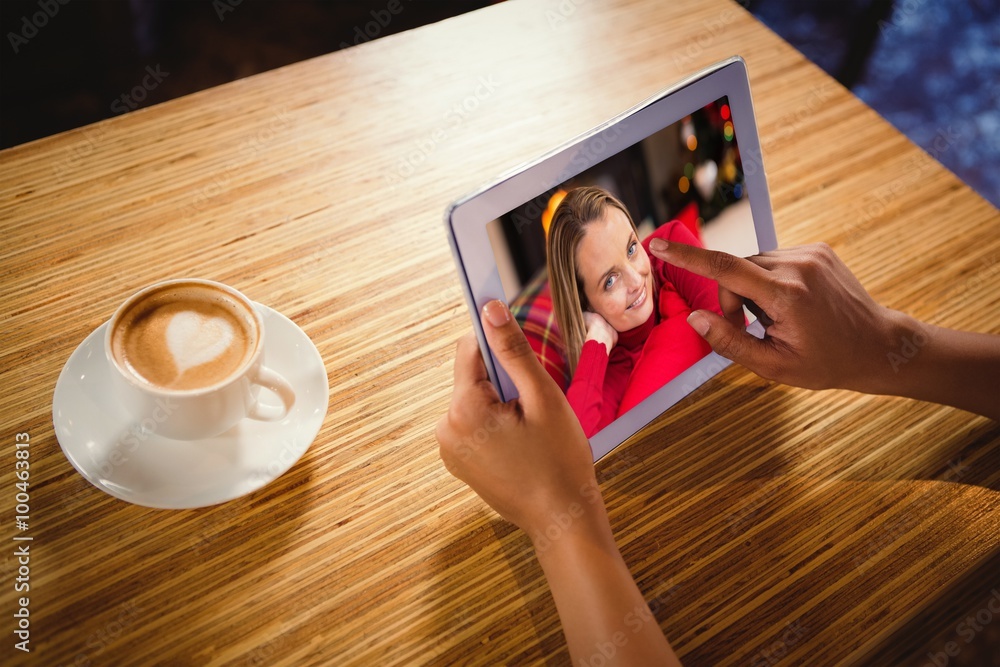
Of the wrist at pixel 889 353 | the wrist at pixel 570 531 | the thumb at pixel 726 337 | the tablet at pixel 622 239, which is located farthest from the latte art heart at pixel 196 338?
the wrist at pixel 889 353

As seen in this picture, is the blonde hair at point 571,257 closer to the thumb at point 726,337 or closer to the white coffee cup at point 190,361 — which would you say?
the thumb at point 726,337

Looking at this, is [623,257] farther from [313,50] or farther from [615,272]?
[313,50]

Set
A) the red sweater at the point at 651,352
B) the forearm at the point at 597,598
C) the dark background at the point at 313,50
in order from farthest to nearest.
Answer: the dark background at the point at 313,50 < the red sweater at the point at 651,352 < the forearm at the point at 597,598

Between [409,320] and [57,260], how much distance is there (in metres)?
0.43

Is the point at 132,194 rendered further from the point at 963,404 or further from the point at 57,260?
the point at 963,404

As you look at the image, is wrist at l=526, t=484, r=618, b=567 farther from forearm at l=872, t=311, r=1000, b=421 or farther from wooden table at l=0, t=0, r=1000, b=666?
forearm at l=872, t=311, r=1000, b=421

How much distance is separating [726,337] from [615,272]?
0.17 metres

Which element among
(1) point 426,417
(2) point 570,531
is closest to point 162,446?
(1) point 426,417

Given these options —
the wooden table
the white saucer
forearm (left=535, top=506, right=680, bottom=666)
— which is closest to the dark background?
the wooden table

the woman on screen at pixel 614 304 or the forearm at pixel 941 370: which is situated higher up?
the woman on screen at pixel 614 304

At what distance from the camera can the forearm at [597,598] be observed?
0.65 meters

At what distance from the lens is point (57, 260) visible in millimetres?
873

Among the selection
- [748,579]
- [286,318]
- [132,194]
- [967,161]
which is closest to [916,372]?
[748,579]

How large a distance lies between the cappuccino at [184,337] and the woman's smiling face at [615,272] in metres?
0.34
